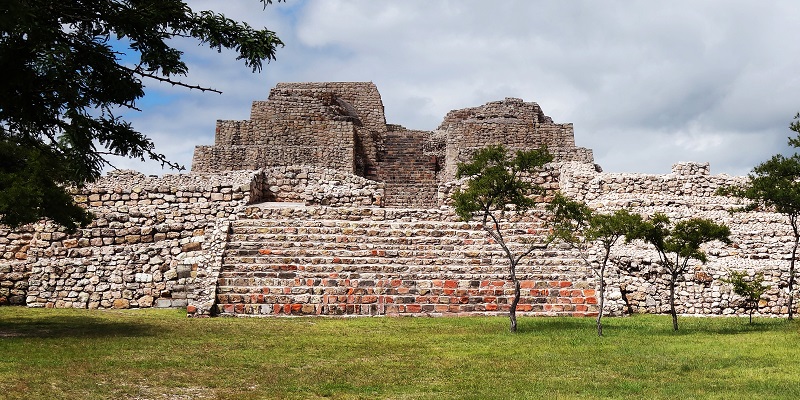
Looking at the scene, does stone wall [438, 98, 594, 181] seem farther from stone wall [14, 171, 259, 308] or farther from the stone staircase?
the stone staircase

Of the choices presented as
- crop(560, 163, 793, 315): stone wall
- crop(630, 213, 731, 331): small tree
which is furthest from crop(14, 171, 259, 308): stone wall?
crop(560, 163, 793, 315): stone wall

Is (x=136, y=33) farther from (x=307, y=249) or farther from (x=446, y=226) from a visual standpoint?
(x=446, y=226)

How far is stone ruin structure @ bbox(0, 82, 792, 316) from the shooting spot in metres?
15.0

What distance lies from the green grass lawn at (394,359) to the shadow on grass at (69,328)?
3 centimetres

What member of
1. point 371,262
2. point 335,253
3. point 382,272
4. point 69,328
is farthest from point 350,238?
point 69,328

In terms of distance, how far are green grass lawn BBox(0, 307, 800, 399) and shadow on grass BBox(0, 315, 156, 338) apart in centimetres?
3

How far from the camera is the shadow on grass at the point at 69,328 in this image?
11369 mm

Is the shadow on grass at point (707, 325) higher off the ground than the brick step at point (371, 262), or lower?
lower

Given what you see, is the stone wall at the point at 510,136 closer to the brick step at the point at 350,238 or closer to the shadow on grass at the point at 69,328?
the brick step at the point at 350,238

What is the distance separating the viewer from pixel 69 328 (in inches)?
484

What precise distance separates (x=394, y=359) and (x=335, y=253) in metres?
7.04

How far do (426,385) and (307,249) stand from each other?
29.4 ft

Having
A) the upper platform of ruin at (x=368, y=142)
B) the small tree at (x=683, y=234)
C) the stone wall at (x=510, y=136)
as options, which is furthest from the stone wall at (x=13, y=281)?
the stone wall at (x=510, y=136)

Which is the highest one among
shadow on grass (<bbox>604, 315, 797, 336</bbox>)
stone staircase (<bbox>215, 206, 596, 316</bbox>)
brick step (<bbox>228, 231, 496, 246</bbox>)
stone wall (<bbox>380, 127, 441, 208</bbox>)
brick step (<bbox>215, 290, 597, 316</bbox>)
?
stone wall (<bbox>380, 127, 441, 208</bbox>)
